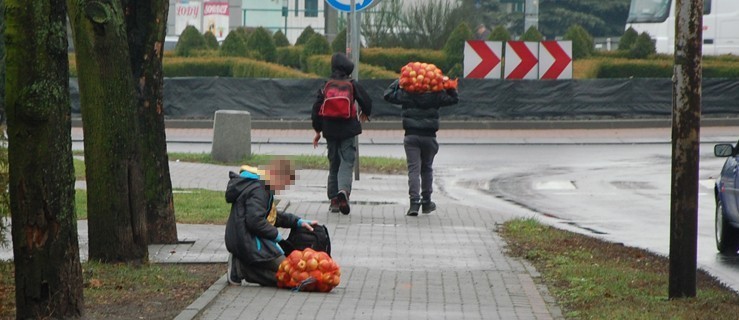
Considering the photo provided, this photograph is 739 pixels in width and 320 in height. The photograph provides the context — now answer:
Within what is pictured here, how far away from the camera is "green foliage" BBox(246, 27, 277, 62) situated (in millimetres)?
39344

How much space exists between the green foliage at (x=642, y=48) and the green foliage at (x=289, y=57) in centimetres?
902

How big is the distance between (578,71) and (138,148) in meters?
26.3

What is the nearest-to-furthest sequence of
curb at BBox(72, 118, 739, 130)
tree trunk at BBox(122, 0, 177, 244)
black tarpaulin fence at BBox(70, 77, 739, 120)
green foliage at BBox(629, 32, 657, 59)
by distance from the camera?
tree trunk at BBox(122, 0, 177, 244)
curb at BBox(72, 118, 739, 130)
black tarpaulin fence at BBox(70, 77, 739, 120)
green foliage at BBox(629, 32, 657, 59)

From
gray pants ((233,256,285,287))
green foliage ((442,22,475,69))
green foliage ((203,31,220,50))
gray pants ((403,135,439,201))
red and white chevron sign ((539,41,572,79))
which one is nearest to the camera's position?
gray pants ((233,256,285,287))

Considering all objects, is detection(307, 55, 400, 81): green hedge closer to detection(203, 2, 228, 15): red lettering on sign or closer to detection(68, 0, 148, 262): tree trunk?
detection(68, 0, 148, 262): tree trunk

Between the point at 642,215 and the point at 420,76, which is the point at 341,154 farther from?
the point at 642,215

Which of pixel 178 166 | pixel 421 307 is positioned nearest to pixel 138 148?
pixel 421 307

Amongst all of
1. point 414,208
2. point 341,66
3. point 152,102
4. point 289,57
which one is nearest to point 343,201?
point 414,208

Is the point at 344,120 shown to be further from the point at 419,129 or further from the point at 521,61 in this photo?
the point at 521,61

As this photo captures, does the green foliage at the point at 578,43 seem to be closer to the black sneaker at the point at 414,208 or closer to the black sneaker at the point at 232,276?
the black sneaker at the point at 414,208

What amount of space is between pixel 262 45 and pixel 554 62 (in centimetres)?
1073

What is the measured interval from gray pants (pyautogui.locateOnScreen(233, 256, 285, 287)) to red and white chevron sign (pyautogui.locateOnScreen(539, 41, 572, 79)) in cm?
2218

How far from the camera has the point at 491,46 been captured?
31.1 m

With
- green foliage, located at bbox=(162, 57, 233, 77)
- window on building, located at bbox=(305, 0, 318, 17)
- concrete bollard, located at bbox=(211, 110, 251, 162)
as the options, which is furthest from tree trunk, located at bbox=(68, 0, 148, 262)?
window on building, located at bbox=(305, 0, 318, 17)
